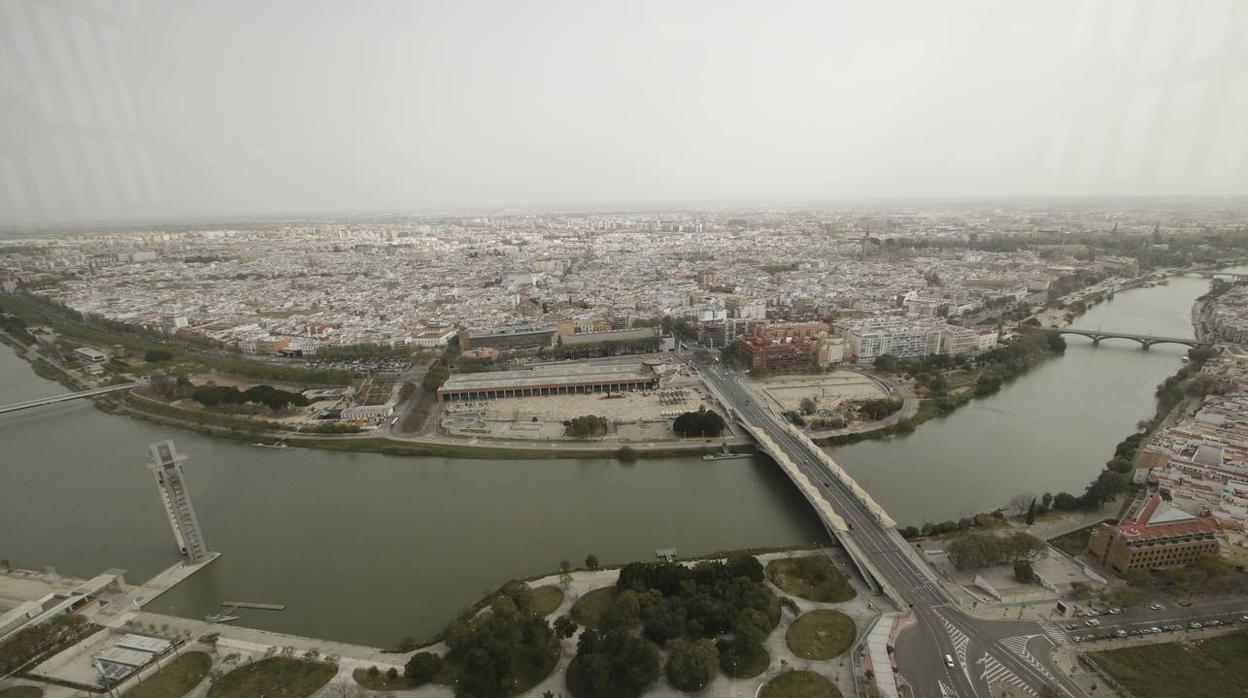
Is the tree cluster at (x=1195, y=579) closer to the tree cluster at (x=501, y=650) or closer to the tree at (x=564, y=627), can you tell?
the tree at (x=564, y=627)

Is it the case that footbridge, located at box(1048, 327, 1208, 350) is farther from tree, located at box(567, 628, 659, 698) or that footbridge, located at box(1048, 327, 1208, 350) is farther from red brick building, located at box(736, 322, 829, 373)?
tree, located at box(567, 628, 659, 698)

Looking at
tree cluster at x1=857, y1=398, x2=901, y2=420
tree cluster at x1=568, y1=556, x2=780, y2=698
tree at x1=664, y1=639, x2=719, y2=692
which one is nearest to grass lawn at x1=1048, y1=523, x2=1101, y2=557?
tree cluster at x1=568, y1=556, x2=780, y2=698

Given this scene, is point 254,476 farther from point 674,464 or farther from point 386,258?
point 386,258

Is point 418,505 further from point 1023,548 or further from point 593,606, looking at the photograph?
point 1023,548

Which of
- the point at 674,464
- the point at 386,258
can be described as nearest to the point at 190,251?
the point at 386,258

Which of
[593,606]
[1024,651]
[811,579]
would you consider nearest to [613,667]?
[593,606]
